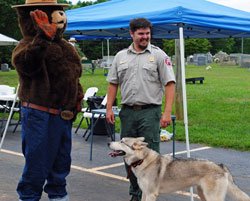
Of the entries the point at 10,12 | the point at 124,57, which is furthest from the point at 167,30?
the point at 10,12

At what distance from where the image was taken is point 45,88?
367 cm

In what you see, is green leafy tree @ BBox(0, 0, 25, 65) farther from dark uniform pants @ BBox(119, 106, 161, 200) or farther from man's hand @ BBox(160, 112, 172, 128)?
man's hand @ BBox(160, 112, 172, 128)

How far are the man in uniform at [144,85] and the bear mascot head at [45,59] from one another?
891 mm

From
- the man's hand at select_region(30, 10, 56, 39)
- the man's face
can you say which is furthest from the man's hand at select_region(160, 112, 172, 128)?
the man's hand at select_region(30, 10, 56, 39)

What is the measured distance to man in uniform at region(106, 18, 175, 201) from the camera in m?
4.55

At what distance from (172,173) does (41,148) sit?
4.76ft

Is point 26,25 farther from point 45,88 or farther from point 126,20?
point 126,20

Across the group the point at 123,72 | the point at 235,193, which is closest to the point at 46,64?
the point at 123,72

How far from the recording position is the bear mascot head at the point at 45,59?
3.54 metres

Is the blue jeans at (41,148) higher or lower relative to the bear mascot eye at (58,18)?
lower

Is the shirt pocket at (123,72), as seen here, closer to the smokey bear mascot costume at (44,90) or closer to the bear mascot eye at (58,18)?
the smokey bear mascot costume at (44,90)

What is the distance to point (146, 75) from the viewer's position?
4.57m

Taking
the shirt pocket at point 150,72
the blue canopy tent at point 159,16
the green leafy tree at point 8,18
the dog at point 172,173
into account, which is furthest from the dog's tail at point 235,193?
the green leafy tree at point 8,18

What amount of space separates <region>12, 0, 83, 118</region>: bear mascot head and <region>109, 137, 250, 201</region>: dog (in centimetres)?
80
